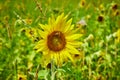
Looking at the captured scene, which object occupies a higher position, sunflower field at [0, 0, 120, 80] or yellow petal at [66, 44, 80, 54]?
sunflower field at [0, 0, 120, 80]

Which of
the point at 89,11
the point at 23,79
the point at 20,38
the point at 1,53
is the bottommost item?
the point at 23,79

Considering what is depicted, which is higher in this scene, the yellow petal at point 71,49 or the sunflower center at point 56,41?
the sunflower center at point 56,41

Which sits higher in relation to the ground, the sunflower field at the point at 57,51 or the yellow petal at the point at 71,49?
the sunflower field at the point at 57,51

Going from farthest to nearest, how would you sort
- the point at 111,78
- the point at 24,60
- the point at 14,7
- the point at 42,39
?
the point at 14,7, the point at 24,60, the point at 111,78, the point at 42,39

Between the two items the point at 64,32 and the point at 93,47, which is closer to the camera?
the point at 64,32

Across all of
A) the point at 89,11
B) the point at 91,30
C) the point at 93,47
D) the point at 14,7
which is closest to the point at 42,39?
the point at 93,47

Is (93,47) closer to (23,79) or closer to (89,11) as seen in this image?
(23,79)
